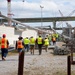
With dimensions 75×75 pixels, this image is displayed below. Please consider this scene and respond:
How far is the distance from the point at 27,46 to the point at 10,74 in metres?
19.4

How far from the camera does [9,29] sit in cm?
5475

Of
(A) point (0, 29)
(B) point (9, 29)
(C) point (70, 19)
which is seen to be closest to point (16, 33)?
(B) point (9, 29)

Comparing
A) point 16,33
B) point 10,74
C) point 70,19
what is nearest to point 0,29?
point 16,33

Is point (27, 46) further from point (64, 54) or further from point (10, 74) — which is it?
point (10, 74)

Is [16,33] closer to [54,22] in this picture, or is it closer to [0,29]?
[0,29]

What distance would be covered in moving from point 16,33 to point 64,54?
3438 centimetres

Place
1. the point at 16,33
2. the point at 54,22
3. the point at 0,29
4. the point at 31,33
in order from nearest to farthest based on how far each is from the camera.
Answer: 1. the point at 0,29
2. the point at 16,33
3. the point at 31,33
4. the point at 54,22

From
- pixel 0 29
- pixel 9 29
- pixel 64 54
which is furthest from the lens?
pixel 9 29

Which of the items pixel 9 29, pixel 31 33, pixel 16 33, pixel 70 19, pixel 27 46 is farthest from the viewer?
pixel 70 19

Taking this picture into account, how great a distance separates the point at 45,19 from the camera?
430ft

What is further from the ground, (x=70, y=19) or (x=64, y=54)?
(x=70, y=19)

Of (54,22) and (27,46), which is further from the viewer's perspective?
(54,22)

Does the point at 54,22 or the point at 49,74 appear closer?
the point at 49,74

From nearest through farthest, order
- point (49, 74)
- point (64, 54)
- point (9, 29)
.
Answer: point (49, 74) < point (64, 54) < point (9, 29)
